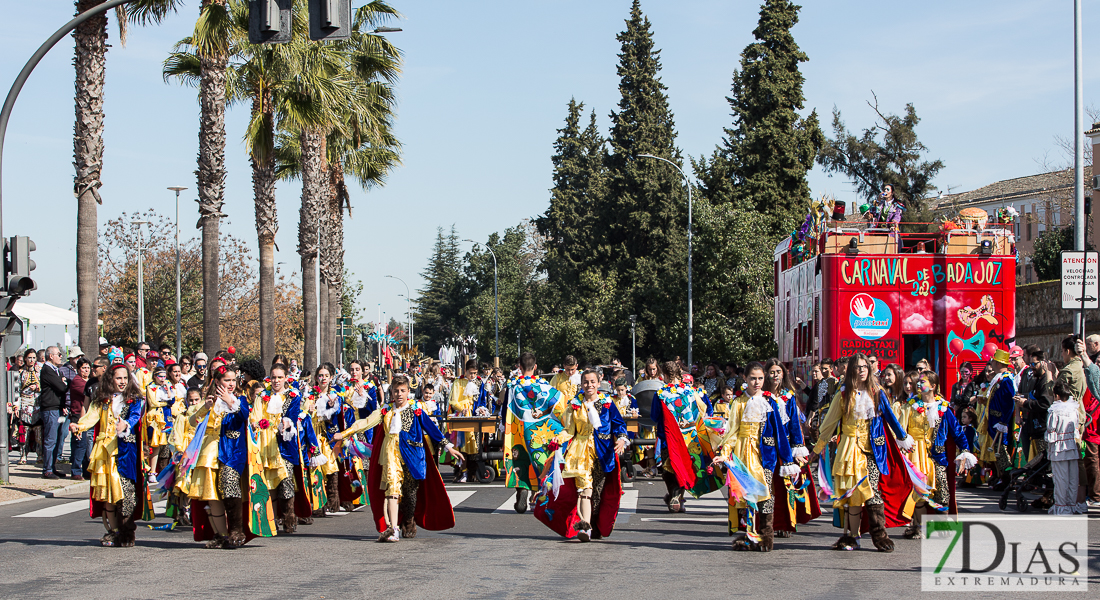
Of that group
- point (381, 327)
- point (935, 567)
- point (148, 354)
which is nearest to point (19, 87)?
point (148, 354)

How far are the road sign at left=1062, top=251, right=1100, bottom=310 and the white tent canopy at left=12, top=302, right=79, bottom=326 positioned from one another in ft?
97.5

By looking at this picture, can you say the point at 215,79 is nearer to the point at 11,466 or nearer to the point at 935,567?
the point at 11,466

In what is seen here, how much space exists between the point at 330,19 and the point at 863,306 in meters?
10.4

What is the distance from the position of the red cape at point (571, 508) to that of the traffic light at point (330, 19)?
4917 mm

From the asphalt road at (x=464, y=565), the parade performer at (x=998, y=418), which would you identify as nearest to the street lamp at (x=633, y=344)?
the parade performer at (x=998, y=418)

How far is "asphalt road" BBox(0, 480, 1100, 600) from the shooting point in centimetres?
775

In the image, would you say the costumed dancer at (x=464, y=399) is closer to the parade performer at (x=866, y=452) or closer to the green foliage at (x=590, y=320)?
the parade performer at (x=866, y=452)

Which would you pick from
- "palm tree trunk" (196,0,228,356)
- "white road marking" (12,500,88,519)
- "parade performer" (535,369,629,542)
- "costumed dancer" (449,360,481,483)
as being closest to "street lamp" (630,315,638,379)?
"palm tree trunk" (196,0,228,356)

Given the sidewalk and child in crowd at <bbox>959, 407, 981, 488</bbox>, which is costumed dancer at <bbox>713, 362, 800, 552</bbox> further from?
the sidewalk

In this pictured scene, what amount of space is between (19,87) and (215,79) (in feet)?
25.4

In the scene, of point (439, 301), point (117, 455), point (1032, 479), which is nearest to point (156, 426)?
point (117, 455)

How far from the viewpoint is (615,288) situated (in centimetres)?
5334

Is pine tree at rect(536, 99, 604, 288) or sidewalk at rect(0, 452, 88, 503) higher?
pine tree at rect(536, 99, 604, 288)

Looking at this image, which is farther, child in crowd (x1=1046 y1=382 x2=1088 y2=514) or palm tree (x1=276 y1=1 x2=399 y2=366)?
palm tree (x1=276 y1=1 x2=399 y2=366)
